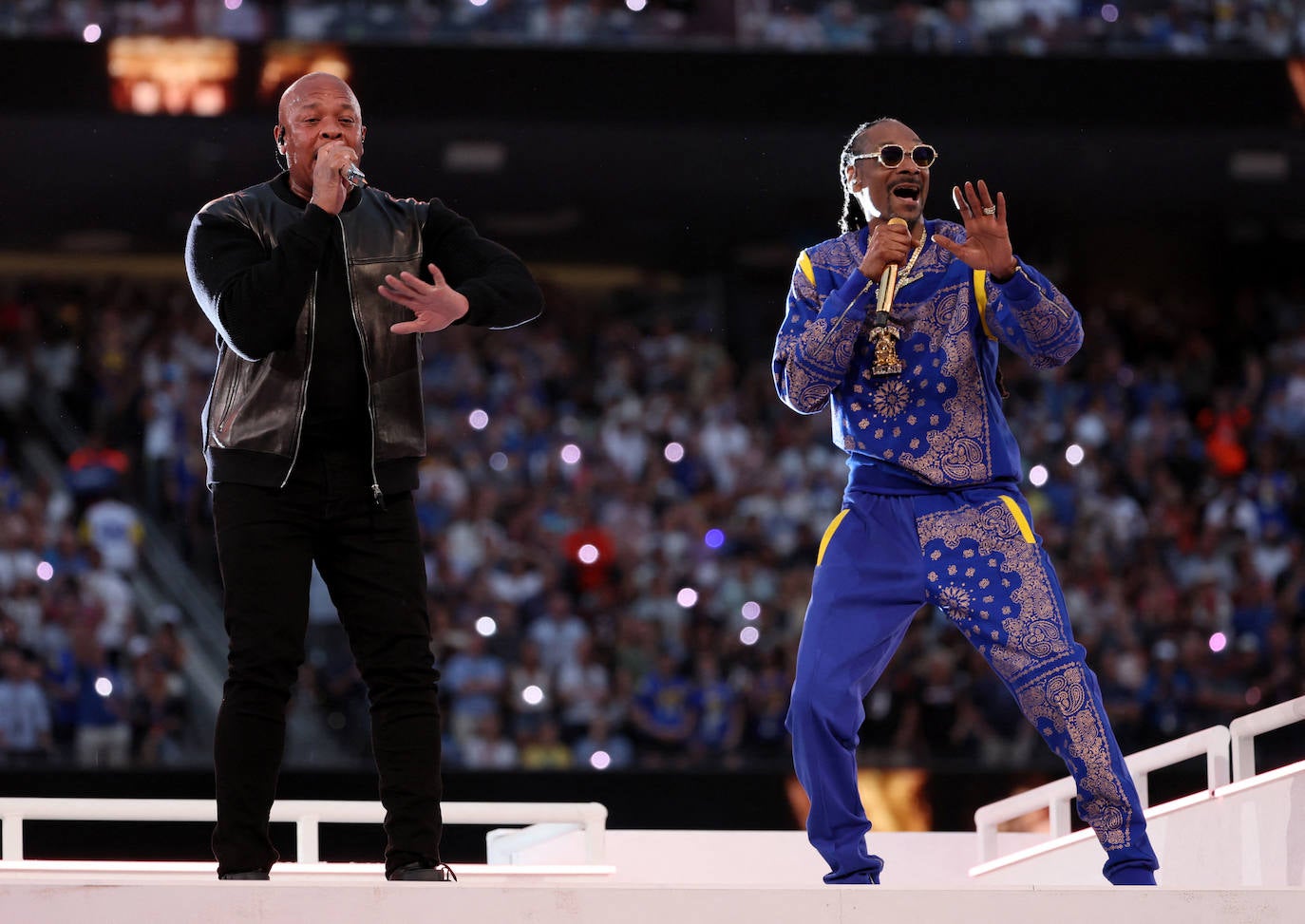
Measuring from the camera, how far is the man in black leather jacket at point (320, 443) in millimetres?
2938

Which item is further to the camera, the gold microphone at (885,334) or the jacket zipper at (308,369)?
the gold microphone at (885,334)

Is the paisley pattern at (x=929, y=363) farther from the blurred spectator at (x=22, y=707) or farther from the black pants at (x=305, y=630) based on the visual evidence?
the blurred spectator at (x=22, y=707)

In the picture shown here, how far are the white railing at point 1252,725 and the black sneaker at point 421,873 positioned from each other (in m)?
1.78

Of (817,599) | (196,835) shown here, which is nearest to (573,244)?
(196,835)

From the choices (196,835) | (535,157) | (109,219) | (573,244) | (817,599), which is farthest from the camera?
(573,244)

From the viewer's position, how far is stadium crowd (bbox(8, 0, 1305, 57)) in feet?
30.0

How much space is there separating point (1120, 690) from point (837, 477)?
2052 millimetres

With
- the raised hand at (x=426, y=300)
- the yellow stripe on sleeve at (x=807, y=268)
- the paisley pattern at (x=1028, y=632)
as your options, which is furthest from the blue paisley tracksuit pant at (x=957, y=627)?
the raised hand at (x=426, y=300)

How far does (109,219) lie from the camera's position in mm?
12406

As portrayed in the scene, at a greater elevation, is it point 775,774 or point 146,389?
point 146,389

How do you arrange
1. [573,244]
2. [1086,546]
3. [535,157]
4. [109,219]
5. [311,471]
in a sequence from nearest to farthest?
[311,471]
[1086,546]
[535,157]
[109,219]
[573,244]

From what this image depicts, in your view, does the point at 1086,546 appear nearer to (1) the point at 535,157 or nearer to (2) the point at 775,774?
(2) the point at 775,774

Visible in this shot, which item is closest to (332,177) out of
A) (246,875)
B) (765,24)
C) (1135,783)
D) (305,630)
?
(305,630)

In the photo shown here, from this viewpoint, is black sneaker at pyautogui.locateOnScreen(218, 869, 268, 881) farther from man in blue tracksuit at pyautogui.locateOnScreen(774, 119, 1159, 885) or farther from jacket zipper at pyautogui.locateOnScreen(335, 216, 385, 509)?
man in blue tracksuit at pyautogui.locateOnScreen(774, 119, 1159, 885)
